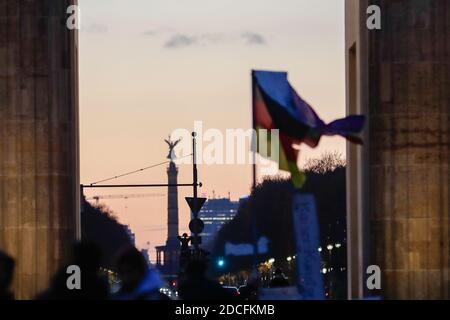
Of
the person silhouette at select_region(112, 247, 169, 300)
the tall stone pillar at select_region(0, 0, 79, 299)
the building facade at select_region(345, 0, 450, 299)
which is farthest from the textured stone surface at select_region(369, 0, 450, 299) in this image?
the person silhouette at select_region(112, 247, 169, 300)

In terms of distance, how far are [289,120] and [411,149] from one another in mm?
5452

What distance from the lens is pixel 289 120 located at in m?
19.1

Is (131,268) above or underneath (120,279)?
above

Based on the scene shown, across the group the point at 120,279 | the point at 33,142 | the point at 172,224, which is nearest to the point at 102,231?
the point at 172,224

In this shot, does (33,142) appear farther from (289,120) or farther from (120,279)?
(120,279)

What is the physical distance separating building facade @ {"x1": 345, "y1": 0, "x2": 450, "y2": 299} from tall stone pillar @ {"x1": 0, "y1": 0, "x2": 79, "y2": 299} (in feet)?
15.3

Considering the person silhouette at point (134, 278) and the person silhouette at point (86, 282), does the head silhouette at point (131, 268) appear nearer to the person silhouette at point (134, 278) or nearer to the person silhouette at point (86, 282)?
the person silhouette at point (134, 278)

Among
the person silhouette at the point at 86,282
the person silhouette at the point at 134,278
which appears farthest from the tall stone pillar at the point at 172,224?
the person silhouette at the point at 86,282

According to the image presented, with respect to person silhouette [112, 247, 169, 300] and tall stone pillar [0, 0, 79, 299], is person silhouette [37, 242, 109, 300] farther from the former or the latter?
tall stone pillar [0, 0, 79, 299]

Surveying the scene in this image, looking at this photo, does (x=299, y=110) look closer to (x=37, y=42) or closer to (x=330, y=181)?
(x=37, y=42)

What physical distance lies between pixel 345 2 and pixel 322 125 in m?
8.03

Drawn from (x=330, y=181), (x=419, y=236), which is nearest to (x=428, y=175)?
(x=419, y=236)

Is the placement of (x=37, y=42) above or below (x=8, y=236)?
above

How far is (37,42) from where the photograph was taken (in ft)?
80.3
